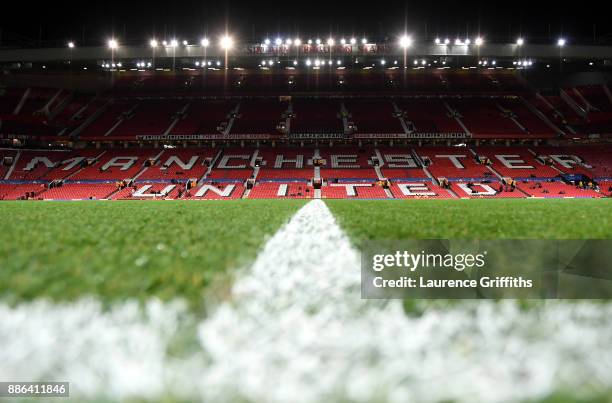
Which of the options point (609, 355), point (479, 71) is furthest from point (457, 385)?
point (479, 71)

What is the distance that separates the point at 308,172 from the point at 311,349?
32.2 meters

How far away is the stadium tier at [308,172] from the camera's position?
28516mm

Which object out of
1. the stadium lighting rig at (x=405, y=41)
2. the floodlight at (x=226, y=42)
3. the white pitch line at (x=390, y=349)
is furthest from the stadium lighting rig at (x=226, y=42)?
the white pitch line at (x=390, y=349)

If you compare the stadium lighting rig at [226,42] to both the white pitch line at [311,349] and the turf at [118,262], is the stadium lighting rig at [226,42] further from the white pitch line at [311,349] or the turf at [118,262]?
the white pitch line at [311,349]

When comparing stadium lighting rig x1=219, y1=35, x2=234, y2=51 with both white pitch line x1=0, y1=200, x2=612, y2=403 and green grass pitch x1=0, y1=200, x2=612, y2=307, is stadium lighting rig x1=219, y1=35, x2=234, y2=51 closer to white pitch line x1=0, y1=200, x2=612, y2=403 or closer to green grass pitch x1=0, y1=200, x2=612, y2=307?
green grass pitch x1=0, y1=200, x2=612, y2=307

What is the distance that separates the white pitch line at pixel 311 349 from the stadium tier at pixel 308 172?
2587cm

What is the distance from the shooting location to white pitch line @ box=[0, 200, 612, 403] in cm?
96

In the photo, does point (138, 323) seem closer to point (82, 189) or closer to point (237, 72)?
point (82, 189)

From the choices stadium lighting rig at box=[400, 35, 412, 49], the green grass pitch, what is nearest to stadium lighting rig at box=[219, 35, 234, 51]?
stadium lighting rig at box=[400, 35, 412, 49]

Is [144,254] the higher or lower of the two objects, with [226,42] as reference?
lower

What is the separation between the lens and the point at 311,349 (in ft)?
3.84

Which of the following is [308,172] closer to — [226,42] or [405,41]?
[226,42]

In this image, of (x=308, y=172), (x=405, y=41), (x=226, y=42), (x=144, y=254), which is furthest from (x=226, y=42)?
(x=144, y=254)

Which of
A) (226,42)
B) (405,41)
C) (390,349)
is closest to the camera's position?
(390,349)
